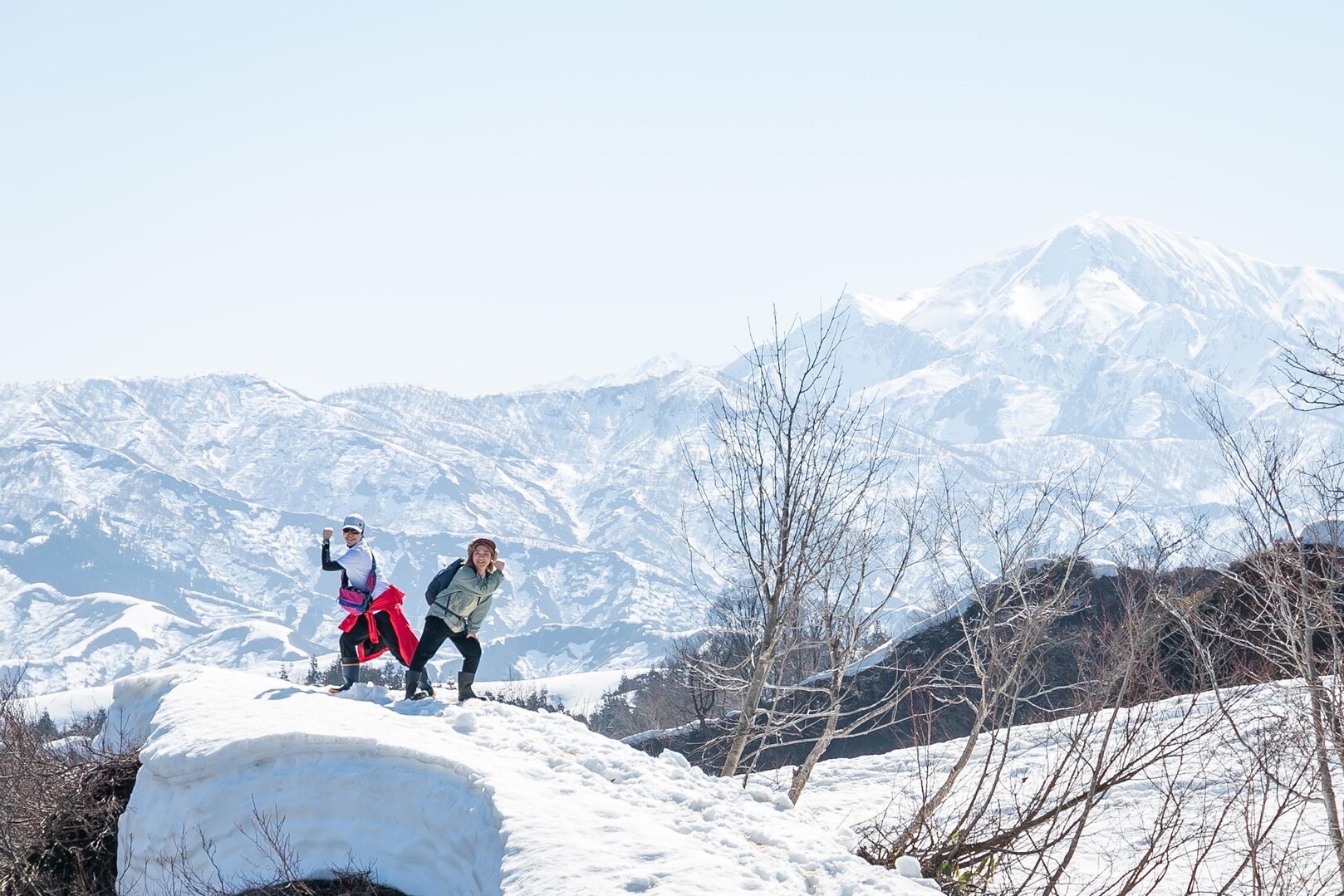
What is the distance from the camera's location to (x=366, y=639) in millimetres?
13023

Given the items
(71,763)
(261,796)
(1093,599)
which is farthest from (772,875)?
(1093,599)

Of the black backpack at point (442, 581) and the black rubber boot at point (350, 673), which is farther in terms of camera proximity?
the black rubber boot at point (350, 673)

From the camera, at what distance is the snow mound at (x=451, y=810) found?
316 inches

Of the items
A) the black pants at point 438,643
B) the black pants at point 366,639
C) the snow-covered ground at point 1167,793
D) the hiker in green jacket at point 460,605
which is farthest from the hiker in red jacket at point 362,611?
the snow-covered ground at point 1167,793

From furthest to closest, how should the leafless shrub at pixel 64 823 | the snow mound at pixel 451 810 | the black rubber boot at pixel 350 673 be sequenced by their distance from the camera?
the black rubber boot at pixel 350 673 → the leafless shrub at pixel 64 823 → the snow mound at pixel 451 810

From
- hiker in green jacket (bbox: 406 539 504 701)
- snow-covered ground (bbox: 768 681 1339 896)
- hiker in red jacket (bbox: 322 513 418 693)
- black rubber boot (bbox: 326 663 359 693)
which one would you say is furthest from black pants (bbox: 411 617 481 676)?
snow-covered ground (bbox: 768 681 1339 896)

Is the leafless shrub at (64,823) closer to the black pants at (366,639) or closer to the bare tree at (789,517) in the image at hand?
the black pants at (366,639)

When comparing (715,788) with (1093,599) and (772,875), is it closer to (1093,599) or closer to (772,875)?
(772,875)

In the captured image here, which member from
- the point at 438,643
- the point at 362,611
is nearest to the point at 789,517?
the point at 438,643

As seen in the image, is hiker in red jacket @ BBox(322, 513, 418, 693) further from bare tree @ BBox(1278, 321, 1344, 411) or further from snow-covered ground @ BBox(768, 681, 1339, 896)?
bare tree @ BBox(1278, 321, 1344, 411)

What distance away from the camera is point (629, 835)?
8.30 metres

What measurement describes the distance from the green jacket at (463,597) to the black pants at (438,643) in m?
0.07

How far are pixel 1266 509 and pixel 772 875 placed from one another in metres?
7.47

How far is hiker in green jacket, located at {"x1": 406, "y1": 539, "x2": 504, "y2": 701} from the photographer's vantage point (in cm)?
1214
